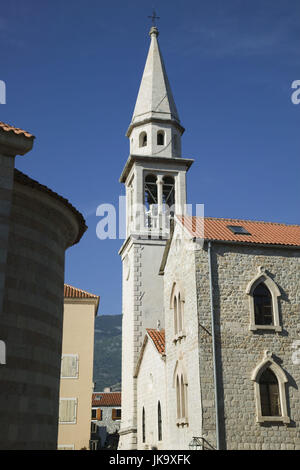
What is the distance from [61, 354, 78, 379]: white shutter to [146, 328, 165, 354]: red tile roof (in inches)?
221

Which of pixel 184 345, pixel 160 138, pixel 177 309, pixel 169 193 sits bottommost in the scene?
pixel 184 345

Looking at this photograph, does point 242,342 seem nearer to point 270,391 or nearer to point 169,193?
point 270,391

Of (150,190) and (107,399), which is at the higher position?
(150,190)

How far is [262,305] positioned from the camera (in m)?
20.9

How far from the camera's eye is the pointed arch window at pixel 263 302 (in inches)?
808

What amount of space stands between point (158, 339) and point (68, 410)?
24.8ft

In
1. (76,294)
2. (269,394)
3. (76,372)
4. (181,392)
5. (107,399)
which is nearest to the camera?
(269,394)

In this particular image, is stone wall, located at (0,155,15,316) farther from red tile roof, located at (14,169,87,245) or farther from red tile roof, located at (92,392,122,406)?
red tile roof, located at (92,392,122,406)

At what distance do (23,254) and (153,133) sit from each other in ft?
79.7

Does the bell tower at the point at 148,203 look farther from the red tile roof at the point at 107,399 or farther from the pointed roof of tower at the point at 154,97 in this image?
the red tile roof at the point at 107,399

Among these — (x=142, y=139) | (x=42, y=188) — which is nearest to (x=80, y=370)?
(x=142, y=139)

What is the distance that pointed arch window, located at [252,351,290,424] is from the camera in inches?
754

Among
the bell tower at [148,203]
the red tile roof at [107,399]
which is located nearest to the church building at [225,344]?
the bell tower at [148,203]

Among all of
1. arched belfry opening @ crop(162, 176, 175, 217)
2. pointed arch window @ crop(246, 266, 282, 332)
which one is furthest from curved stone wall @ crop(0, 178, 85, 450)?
Result: arched belfry opening @ crop(162, 176, 175, 217)
